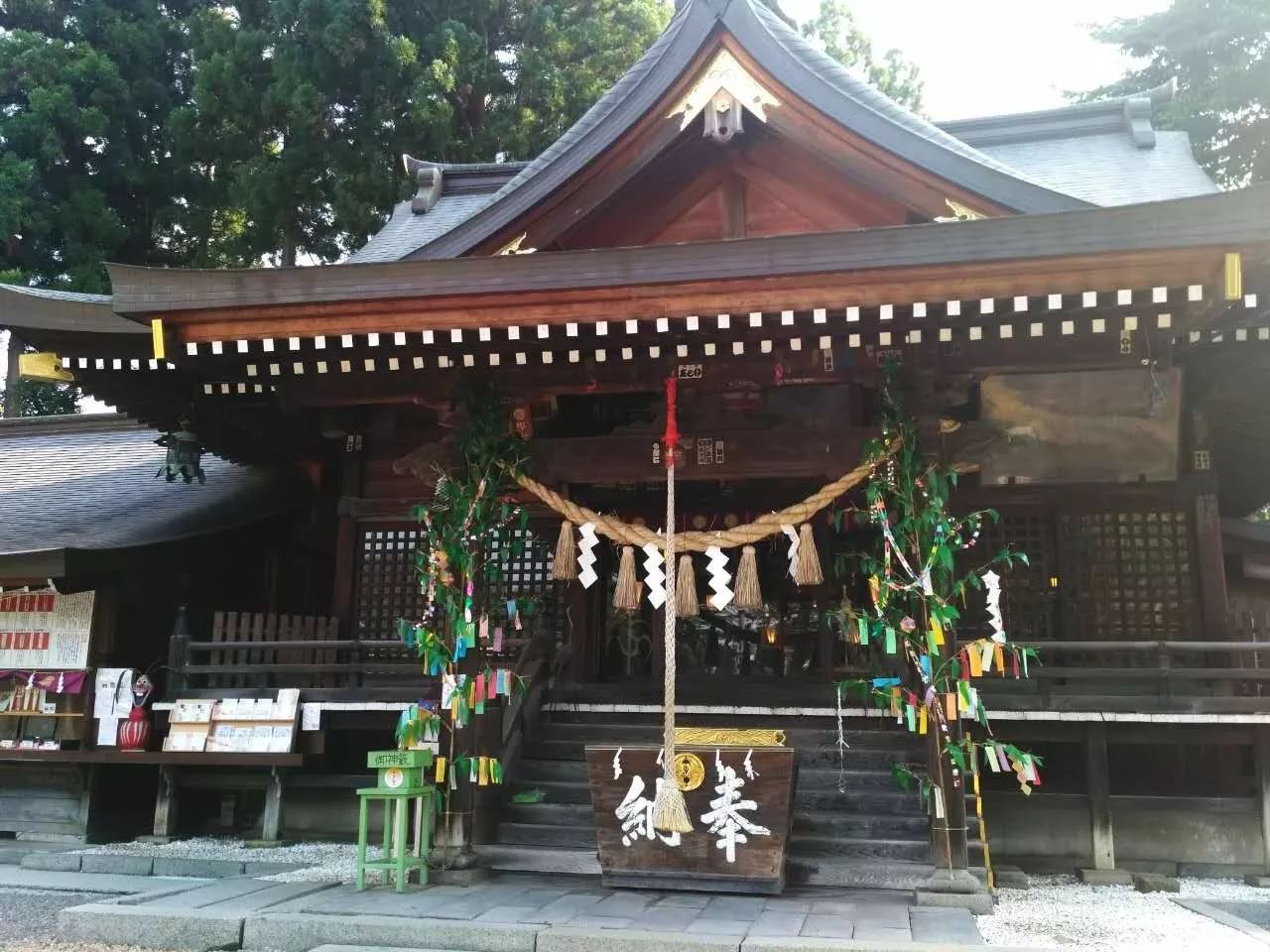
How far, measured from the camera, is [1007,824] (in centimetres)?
823

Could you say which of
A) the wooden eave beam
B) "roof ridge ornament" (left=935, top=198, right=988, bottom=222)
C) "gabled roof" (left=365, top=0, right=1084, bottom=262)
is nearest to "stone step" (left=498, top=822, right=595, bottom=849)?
the wooden eave beam

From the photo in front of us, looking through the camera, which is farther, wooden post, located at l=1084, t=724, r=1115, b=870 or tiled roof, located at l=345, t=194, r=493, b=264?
tiled roof, located at l=345, t=194, r=493, b=264

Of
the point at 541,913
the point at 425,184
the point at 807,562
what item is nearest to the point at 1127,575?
the point at 807,562

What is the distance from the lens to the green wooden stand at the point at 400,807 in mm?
6617

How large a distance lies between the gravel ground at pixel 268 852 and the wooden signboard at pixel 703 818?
227 centimetres

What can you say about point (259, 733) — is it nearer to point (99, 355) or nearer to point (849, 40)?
point (99, 355)

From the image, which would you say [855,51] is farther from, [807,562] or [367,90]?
[807,562]

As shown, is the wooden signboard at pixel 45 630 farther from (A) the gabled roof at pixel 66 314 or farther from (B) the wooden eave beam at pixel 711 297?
(B) the wooden eave beam at pixel 711 297

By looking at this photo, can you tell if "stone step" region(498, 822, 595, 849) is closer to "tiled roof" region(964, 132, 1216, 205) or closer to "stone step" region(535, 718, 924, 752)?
"stone step" region(535, 718, 924, 752)

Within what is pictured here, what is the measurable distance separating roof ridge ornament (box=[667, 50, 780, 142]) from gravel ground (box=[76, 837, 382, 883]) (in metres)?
6.44

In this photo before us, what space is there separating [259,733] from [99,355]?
3.46m

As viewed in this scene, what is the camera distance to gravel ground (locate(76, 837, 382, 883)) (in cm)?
773

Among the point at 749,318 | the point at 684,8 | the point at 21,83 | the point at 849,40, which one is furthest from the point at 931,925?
the point at 849,40

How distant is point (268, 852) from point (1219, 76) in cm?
2173
